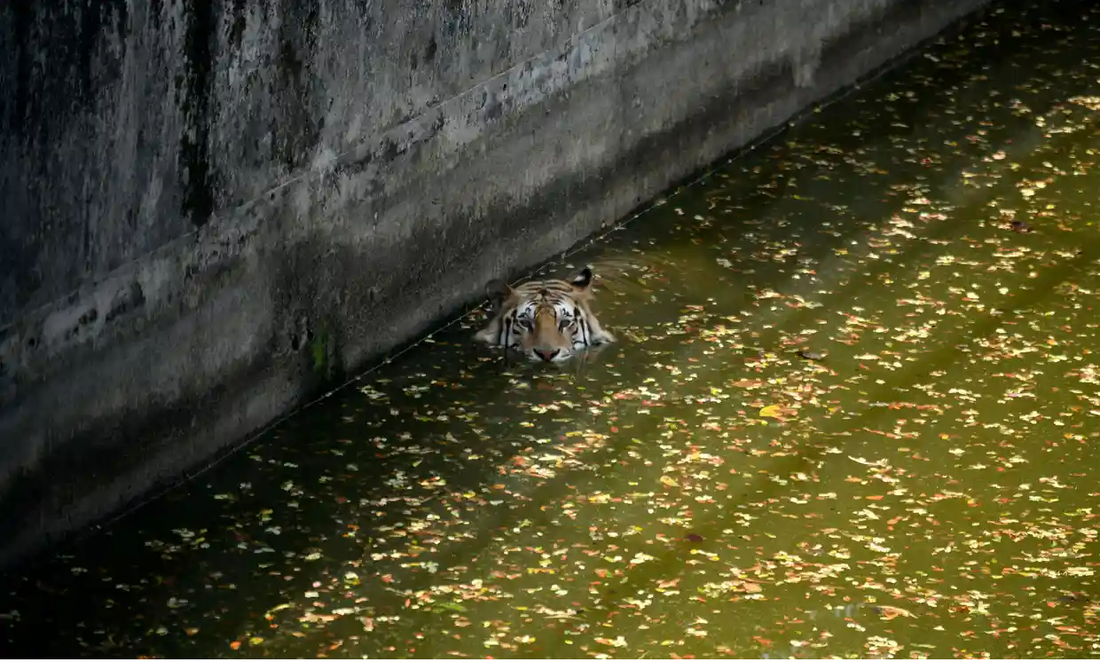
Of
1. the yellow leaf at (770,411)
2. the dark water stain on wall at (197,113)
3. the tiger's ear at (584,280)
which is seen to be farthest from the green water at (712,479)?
the dark water stain on wall at (197,113)

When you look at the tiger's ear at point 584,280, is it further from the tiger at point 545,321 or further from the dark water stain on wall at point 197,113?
the dark water stain on wall at point 197,113

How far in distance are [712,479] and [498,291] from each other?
1.23 metres

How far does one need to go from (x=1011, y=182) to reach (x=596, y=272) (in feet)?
6.12

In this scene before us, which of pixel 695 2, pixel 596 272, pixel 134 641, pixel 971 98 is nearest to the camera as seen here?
pixel 134 641

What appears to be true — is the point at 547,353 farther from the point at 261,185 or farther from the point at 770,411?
the point at 261,185

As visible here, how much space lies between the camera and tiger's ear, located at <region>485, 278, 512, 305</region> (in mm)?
5848

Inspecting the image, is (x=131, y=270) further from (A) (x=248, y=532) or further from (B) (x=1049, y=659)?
(B) (x=1049, y=659)

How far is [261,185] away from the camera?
196 inches

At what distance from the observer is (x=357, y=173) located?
17.5 feet

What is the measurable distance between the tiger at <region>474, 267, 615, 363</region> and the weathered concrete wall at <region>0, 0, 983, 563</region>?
0.19 metres

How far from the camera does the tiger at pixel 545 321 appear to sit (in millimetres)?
5684

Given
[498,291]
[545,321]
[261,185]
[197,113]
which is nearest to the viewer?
[197,113]

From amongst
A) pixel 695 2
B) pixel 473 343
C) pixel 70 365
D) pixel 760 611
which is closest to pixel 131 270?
pixel 70 365

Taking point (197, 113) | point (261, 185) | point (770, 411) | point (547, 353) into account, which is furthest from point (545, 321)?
point (197, 113)
